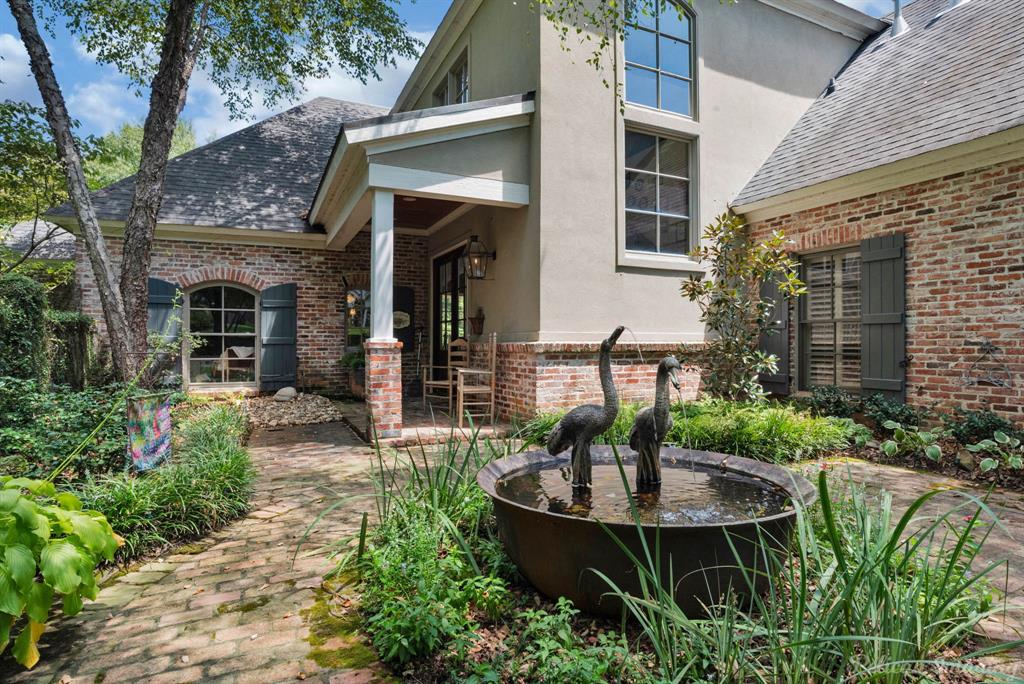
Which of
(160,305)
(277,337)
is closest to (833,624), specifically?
(277,337)

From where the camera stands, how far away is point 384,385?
5871 mm

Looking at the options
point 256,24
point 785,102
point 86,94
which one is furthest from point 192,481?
point 86,94

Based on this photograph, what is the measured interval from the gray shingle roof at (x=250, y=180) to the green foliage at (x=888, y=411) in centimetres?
869

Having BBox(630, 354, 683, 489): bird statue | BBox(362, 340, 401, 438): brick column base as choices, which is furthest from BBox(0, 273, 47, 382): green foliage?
BBox(630, 354, 683, 489): bird statue

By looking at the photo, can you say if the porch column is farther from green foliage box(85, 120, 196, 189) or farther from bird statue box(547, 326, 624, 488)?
green foliage box(85, 120, 196, 189)

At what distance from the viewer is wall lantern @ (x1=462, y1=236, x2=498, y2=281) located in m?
7.46

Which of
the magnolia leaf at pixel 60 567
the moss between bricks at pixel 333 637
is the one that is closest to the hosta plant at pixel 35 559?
the magnolia leaf at pixel 60 567

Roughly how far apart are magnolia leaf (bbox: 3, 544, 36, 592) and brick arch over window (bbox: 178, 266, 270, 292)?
8.33 m

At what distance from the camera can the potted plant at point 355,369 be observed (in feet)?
31.5

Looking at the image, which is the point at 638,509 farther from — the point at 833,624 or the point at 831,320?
the point at 831,320

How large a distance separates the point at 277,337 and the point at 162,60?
5.30 m

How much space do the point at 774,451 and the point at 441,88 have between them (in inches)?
342

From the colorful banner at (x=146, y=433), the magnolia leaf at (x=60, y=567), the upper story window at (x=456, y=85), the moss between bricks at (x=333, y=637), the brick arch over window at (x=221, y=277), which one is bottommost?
the moss between bricks at (x=333, y=637)

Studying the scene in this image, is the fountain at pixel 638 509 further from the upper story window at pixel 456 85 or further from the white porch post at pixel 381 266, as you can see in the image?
the upper story window at pixel 456 85
